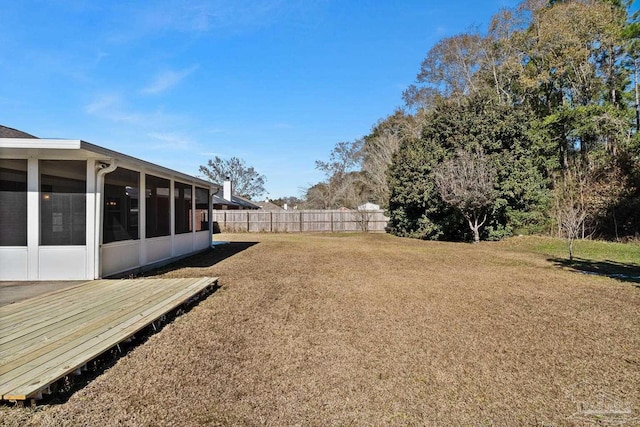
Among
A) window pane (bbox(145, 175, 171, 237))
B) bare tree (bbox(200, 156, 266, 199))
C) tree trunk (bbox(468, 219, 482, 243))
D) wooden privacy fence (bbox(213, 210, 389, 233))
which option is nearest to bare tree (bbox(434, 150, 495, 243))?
tree trunk (bbox(468, 219, 482, 243))

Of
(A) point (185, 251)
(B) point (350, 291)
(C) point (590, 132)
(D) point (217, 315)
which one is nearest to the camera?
(D) point (217, 315)

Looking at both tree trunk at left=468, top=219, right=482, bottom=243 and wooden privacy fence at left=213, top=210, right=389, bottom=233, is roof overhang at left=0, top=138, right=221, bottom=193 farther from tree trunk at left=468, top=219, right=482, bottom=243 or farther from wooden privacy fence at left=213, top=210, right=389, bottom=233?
wooden privacy fence at left=213, top=210, right=389, bottom=233

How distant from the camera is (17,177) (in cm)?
494

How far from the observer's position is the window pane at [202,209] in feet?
32.9

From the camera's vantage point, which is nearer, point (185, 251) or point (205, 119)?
point (185, 251)

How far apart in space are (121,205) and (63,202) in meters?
0.87

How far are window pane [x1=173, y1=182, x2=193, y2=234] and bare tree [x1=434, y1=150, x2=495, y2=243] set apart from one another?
9925mm

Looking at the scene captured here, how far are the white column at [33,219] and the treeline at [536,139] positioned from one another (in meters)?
12.7

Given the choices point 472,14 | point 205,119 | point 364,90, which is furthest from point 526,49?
point 205,119

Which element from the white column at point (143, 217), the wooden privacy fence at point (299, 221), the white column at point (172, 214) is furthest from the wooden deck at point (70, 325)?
the wooden privacy fence at point (299, 221)

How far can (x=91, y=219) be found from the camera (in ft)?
17.0

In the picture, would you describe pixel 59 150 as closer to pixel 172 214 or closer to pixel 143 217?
pixel 143 217

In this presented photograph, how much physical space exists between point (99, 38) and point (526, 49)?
1857 cm

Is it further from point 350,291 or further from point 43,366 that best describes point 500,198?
point 43,366
